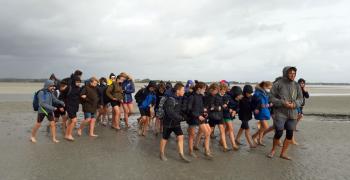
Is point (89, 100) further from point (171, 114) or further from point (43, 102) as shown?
point (171, 114)

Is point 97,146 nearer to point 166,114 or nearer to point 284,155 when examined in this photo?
point 166,114

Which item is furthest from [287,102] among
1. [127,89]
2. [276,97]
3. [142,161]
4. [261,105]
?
[127,89]

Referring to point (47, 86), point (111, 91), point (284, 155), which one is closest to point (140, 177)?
point (284, 155)

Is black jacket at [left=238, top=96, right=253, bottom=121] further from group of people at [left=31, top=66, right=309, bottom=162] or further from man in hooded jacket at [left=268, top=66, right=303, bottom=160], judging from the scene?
man in hooded jacket at [left=268, top=66, right=303, bottom=160]

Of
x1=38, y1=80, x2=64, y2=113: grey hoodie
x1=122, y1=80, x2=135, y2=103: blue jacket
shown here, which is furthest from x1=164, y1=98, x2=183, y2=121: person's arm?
x1=122, y1=80, x2=135, y2=103: blue jacket

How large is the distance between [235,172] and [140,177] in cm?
185

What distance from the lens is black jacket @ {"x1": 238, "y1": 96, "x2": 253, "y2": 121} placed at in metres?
8.82

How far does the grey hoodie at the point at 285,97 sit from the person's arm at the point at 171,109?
7.15 ft

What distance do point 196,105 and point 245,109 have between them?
6.13 ft

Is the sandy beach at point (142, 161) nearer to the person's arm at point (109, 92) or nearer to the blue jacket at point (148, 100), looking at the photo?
the blue jacket at point (148, 100)

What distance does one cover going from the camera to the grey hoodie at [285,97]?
24.6 feet

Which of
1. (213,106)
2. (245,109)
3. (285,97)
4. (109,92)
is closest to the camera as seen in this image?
(285,97)

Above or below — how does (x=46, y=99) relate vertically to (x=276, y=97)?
below

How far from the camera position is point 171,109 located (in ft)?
24.0
